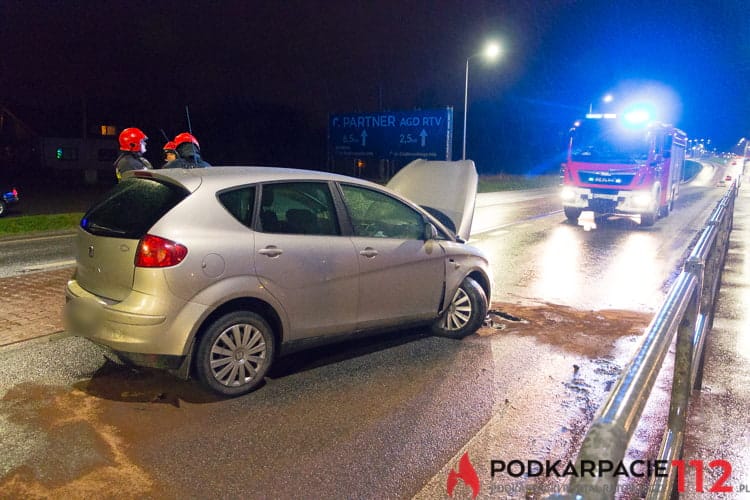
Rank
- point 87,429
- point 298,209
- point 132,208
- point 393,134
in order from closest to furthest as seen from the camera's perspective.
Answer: point 87,429 < point 132,208 < point 298,209 < point 393,134

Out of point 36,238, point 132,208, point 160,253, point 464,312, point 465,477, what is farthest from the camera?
point 36,238

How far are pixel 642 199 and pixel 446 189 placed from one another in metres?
11.9

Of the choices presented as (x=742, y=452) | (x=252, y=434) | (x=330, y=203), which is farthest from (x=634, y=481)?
(x=330, y=203)

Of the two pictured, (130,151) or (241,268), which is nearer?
(241,268)

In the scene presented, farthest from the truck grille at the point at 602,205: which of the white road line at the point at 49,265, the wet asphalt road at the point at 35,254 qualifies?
the white road line at the point at 49,265

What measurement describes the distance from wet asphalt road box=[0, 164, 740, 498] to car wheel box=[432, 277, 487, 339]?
14cm

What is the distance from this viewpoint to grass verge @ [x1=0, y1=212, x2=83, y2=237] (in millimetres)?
14756

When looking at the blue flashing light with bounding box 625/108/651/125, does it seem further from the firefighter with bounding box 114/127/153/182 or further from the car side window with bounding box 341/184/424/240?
the firefighter with bounding box 114/127/153/182

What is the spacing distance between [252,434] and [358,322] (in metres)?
1.49

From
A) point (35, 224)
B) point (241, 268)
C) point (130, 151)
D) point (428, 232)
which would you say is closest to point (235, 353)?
point (241, 268)

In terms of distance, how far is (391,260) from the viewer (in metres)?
5.39

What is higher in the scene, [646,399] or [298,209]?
[298,209]

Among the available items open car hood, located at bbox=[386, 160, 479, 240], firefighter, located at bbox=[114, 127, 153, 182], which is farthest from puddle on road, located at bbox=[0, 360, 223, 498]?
open car hood, located at bbox=[386, 160, 479, 240]

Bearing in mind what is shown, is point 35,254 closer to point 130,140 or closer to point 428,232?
point 130,140
